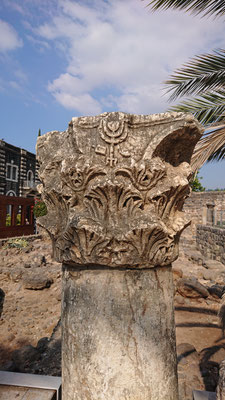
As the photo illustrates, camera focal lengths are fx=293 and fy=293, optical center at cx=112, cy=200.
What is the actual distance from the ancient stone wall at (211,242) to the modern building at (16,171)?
15.0 metres

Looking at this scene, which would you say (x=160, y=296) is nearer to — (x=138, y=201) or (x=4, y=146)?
(x=138, y=201)

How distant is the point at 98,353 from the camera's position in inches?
64.1

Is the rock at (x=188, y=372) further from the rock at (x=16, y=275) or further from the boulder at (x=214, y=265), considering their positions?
the boulder at (x=214, y=265)

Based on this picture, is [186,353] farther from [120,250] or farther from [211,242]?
[211,242]

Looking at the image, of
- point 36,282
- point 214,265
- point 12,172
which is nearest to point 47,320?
point 36,282

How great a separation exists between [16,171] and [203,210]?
50.9 feet

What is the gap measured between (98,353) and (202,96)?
4.14 metres

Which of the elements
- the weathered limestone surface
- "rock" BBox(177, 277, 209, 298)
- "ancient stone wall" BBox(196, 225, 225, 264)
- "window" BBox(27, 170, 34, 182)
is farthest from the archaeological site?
"window" BBox(27, 170, 34, 182)

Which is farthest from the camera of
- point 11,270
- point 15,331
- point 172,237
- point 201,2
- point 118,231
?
point 11,270

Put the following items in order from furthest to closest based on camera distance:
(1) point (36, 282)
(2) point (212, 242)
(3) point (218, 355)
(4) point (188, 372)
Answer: (2) point (212, 242), (1) point (36, 282), (3) point (218, 355), (4) point (188, 372)

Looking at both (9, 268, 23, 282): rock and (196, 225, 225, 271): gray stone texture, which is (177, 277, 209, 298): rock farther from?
(9, 268, 23, 282): rock

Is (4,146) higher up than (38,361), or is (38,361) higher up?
(4,146)

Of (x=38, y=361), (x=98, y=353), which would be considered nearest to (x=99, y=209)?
(x=98, y=353)

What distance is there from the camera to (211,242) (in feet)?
37.7
